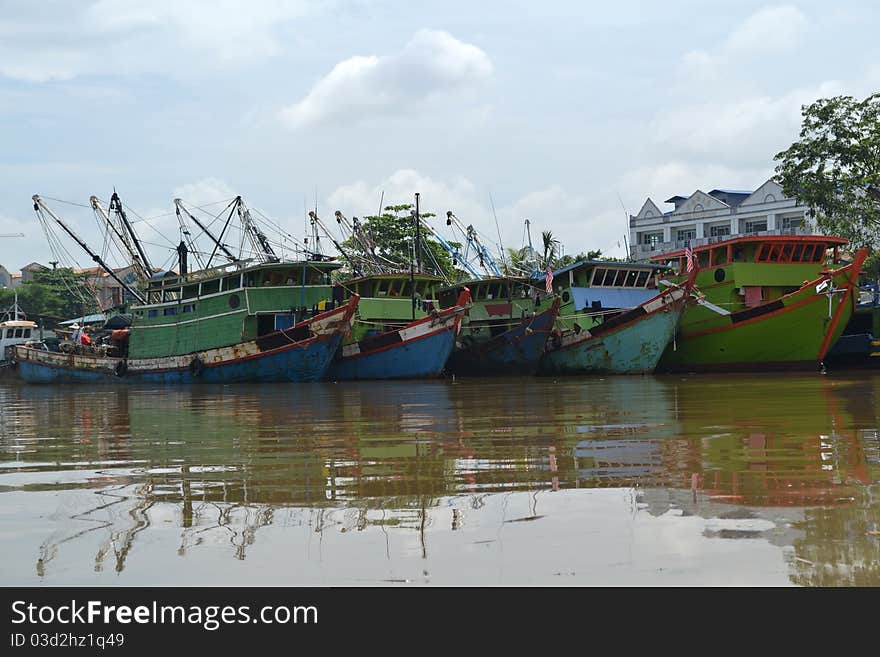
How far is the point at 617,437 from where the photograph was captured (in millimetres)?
11094

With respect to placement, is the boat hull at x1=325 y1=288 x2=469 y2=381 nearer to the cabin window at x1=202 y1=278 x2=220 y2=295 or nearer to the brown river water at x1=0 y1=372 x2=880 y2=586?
the cabin window at x1=202 y1=278 x2=220 y2=295

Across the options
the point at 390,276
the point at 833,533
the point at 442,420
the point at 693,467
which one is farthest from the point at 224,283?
the point at 833,533

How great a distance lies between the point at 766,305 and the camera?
37.2 meters

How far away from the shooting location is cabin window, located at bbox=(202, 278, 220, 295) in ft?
131

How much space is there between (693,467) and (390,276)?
32.2 metres

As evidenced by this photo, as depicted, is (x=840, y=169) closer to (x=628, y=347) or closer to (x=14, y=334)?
(x=628, y=347)

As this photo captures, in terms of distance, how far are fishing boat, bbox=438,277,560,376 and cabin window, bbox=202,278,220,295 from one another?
9.87m

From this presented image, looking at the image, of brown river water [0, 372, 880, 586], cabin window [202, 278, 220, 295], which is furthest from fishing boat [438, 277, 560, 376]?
brown river water [0, 372, 880, 586]

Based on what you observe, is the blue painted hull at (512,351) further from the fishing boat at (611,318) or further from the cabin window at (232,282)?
the cabin window at (232,282)

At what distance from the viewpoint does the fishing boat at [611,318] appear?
37.8 metres

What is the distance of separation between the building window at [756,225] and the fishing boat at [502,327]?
43311 millimetres

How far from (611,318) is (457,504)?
111 ft

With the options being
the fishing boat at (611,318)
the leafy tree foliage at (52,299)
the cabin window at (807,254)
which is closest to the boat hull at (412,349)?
the fishing boat at (611,318)
